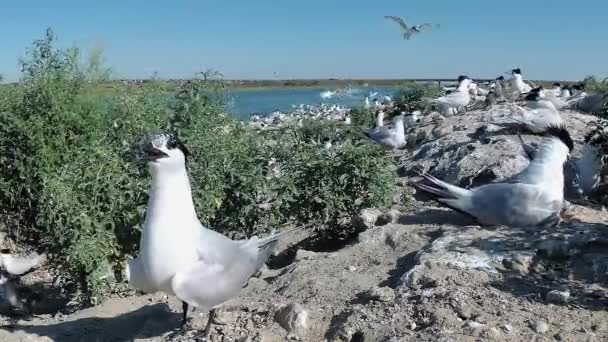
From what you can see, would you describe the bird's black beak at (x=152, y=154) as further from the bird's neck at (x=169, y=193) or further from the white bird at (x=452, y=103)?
the white bird at (x=452, y=103)

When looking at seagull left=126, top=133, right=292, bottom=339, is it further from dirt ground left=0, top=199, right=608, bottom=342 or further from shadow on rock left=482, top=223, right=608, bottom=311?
shadow on rock left=482, top=223, right=608, bottom=311

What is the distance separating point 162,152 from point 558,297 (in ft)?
7.61

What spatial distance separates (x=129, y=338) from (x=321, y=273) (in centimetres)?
137

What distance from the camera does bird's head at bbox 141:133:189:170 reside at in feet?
12.4

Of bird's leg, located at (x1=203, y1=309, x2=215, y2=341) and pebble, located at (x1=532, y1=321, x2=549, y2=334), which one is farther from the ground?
pebble, located at (x1=532, y1=321, x2=549, y2=334)

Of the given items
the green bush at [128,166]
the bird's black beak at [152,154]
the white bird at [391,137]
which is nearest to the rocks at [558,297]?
the bird's black beak at [152,154]

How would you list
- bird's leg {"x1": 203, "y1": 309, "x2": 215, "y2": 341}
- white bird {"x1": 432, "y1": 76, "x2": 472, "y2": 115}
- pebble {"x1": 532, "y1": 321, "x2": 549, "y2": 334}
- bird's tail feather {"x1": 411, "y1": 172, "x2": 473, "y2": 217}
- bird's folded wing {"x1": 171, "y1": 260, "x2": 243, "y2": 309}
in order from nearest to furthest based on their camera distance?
pebble {"x1": 532, "y1": 321, "x2": 549, "y2": 334}, bird's folded wing {"x1": 171, "y1": 260, "x2": 243, "y2": 309}, bird's leg {"x1": 203, "y1": 309, "x2": 215, "y2": 341}, bird's tail feather {"x1": 411, "y1": 172, "x2": 473, "y2": 217}, white bird {"x1": 432, "y1": 76, "x2": 472, "y2": 115}

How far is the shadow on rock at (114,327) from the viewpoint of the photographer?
15.3ft

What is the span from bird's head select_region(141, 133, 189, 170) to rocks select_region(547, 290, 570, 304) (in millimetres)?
2195

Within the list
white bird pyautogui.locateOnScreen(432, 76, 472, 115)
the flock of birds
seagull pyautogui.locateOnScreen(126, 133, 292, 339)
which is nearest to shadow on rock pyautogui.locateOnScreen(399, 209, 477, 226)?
the flock of birds

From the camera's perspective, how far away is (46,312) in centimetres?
639

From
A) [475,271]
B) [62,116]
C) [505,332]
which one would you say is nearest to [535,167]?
→ [475,271]

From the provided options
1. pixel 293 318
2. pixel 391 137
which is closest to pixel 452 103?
pixel 391 137

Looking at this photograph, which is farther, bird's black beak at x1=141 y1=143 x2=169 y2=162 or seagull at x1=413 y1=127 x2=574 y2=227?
seagull at x1=413 y1=127 x2=574 y2=227
